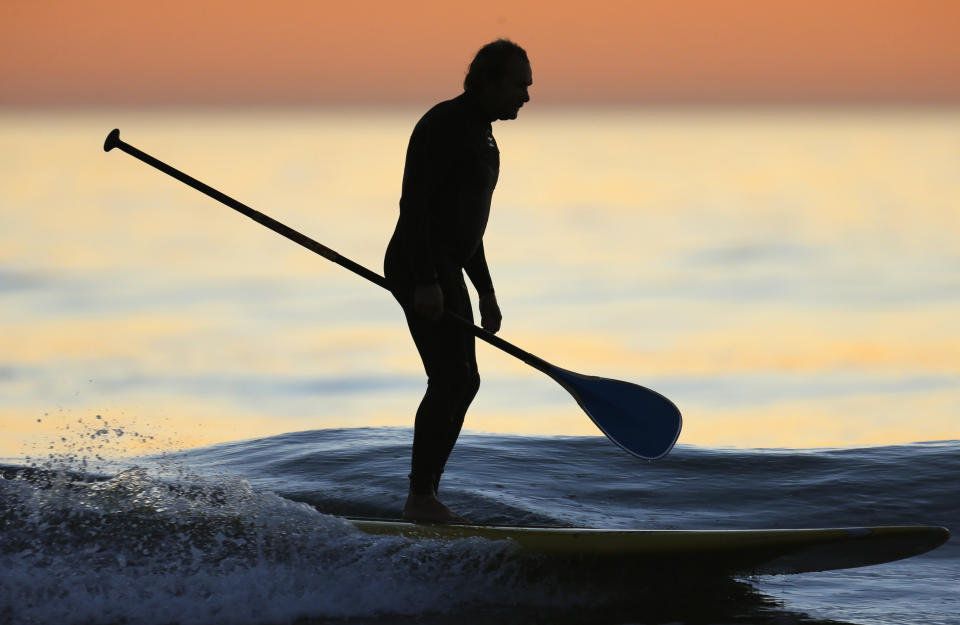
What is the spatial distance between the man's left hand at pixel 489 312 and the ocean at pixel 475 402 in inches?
28.0

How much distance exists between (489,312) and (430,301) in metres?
0.59

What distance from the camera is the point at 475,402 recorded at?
739 centimetres

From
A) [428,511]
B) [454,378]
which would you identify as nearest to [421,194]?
[454,378]

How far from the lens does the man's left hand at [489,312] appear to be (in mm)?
4621

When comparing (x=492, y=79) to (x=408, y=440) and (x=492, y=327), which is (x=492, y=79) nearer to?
(x=492, y=327)

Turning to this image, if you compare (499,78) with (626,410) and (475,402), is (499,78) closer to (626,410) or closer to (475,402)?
(626,410)

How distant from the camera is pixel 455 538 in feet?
12.8

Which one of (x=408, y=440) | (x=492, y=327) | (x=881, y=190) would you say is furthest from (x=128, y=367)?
(x=881, y=190)

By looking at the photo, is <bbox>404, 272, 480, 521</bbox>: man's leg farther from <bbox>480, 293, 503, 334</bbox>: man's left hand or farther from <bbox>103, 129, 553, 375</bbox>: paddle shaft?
<bbox>480, 293, 503, 334</bbox>: man's left hand

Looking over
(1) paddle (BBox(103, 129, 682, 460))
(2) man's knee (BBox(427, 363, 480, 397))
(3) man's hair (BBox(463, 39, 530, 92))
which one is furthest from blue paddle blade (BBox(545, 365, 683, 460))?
(3) man's hair (BBox(463, 39, 530, 92))

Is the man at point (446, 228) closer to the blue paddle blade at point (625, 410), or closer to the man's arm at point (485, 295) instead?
the man's arm at point (485, 295)

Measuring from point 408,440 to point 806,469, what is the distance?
1763 mm

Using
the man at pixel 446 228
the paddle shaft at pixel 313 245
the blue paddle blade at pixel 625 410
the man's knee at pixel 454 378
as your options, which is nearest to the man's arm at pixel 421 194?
the man at pixel 446 228

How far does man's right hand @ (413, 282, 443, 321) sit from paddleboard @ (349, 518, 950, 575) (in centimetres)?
66
